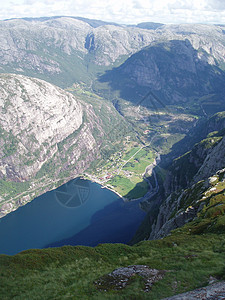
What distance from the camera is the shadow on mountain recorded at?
518 feet

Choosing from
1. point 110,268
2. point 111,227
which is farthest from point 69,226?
point 110,268

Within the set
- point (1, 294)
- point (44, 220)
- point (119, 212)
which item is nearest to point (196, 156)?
point (119, 212)

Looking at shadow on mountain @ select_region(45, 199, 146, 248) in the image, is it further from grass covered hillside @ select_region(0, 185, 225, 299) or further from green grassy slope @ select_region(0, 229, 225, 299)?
green grassy slope @ select_region(0, 229, 225, 299)

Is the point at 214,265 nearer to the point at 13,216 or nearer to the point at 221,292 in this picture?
the point at 221,292

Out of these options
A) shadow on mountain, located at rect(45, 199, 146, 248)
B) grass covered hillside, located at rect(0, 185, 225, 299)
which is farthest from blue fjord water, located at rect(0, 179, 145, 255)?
grass covered hillside, located at rect(0, 185, 225, 299)

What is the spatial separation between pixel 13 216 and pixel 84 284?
7224 inches

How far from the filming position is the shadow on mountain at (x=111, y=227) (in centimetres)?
15800

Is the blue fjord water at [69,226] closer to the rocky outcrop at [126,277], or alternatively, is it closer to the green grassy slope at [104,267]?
the green grassy slope at [104,267]

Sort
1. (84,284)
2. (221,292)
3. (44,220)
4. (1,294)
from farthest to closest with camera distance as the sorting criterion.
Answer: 1. (44,220)
2. (84,284)
3. (1,294)
4. (221,292)

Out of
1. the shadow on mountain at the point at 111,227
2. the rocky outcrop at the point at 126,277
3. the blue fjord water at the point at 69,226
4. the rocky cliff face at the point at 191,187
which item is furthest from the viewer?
the blue fjord water at the point at 69,226

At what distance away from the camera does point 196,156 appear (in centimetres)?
16125

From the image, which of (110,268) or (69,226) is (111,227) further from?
(110,268)

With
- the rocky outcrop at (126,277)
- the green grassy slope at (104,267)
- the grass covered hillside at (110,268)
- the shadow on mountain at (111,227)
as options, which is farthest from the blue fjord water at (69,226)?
the rocky outcrop at (126,277)

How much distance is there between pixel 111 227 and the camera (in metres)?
172
